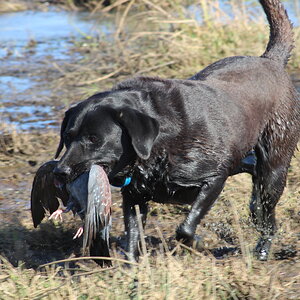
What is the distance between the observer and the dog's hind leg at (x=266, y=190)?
540cm

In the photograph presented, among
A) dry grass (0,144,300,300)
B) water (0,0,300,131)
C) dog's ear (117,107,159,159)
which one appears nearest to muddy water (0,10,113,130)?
water (0,0,300,131)

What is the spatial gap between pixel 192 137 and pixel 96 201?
0.87 meters

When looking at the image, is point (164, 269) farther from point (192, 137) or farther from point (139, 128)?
point (192, 137)

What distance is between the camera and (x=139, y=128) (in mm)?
4379

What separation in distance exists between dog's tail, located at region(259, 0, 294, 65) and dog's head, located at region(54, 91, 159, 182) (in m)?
1.75

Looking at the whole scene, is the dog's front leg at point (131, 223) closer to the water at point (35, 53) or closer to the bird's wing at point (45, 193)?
the bird's wing at point (45, 193)

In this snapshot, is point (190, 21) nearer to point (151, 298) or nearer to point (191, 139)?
point (191, 139)

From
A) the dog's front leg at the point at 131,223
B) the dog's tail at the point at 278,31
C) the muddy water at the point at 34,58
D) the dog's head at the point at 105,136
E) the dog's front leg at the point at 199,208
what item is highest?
the dog's tail at the point at 278,31

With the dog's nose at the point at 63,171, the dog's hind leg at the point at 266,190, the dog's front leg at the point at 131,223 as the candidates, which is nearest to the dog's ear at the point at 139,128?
the dog's nose at the point at 63,171

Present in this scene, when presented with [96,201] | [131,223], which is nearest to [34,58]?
[131,223]

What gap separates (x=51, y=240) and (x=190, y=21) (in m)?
5.04

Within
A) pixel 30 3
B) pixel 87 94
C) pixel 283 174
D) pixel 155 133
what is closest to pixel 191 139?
pixel 155 133

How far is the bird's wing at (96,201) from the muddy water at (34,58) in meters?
4.24

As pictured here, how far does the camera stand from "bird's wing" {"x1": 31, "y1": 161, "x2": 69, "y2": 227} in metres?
4.79
